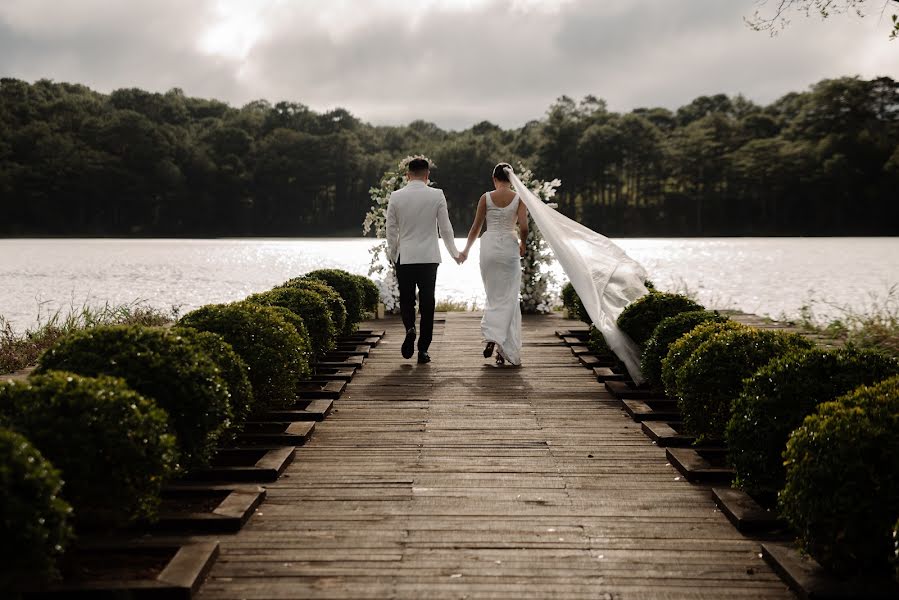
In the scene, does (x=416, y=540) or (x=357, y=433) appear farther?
(x=357, y=433)

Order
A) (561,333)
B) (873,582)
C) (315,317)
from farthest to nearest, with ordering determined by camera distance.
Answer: (561,333)
(315,317)
(873,582)

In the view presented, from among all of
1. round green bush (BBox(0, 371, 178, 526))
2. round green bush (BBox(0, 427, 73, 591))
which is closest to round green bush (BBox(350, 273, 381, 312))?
round green bush (BBox(0, 371, 178, 526))

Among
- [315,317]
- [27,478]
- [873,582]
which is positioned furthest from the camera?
[315,317]

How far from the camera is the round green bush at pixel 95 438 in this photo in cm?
346

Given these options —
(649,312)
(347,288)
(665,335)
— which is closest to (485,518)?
(665,335)

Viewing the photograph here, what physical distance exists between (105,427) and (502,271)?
6283mm

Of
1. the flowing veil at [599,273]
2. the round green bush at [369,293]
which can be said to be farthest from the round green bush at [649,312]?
the round green bush at [369,293]

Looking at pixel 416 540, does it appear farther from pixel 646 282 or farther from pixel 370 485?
pixel 646 282

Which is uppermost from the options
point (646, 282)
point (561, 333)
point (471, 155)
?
point (471, 155)

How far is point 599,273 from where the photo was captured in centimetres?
905

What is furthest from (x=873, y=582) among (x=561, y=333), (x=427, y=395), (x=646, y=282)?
(x=561, y=333)

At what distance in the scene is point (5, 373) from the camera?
29.4 feet

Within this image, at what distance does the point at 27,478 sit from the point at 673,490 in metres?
3.28

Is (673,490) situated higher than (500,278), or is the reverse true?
(500,278)
